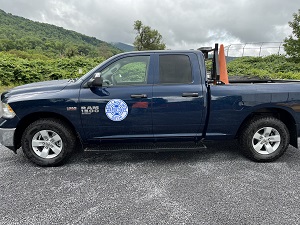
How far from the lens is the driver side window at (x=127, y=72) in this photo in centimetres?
356

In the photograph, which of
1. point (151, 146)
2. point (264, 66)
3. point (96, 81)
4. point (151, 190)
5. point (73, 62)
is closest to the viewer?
point (151, 190)

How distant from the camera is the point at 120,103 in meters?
3.44

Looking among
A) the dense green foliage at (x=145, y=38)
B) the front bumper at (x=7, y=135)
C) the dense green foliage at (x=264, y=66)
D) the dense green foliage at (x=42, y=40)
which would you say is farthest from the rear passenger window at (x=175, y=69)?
the dense green foliage at (x=145, y=38)

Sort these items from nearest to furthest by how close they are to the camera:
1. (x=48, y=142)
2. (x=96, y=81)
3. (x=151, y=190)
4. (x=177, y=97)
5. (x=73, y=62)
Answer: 1. (x=151, y=190)
2. (x=96, y=81)
3. (x=177, y=97)
4. (x=48, y=142)
5. (x=73, y=62)

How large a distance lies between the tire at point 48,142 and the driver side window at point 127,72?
996mm

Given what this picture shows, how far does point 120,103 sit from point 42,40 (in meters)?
75.1

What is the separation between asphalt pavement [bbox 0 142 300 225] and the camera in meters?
2.44

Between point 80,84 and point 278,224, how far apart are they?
Answer: 3.04 m

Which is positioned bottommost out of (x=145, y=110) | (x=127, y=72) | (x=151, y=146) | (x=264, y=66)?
(x=151, y=146)

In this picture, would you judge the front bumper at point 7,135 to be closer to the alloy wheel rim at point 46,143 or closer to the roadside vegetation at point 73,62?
the alloy wheel rim at point 46,143

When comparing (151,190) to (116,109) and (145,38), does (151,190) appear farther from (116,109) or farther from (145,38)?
(145,38)

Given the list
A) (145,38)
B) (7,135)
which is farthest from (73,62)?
(145,38)

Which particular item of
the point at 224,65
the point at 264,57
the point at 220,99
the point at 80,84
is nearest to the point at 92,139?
the point at 80,84

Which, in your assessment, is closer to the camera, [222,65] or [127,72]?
[127,72]
